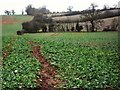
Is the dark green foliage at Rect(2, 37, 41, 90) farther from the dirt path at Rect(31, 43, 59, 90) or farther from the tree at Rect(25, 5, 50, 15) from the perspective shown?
the tree at Rect(25, 5, 50, 15)

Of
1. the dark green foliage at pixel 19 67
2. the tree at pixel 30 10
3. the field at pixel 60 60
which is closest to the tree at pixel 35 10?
the tree at pixel 30 10

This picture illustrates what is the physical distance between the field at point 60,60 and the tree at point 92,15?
157 millimetres

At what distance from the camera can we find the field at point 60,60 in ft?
13.8

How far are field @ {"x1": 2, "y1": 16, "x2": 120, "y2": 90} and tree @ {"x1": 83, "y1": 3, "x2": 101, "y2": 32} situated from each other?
6.2 inches

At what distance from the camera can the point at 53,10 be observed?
14.6ft

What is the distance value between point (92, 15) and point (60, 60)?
2.63 feet

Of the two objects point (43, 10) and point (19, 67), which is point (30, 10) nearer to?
point (43, 10)

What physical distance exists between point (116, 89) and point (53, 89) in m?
0.89

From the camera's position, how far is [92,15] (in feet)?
14.6

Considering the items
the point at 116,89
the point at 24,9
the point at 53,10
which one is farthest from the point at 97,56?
the point at 24,9

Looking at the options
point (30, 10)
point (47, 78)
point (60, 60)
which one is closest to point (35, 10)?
point (30, 10)

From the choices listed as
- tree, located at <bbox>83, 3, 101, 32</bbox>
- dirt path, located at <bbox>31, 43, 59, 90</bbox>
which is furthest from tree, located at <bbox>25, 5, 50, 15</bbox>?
dirt path, located at <bbox>31, 43, 59, 90</bbox>

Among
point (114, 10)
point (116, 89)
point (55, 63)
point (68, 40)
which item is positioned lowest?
point (116, 89)

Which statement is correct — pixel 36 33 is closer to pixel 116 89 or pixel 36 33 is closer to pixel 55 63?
pixel 55 63
